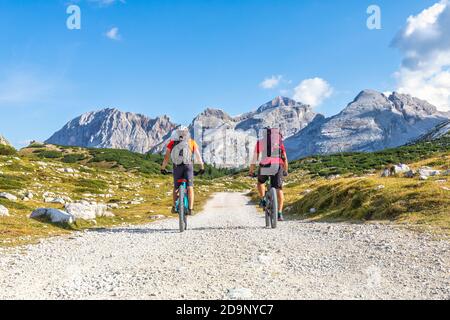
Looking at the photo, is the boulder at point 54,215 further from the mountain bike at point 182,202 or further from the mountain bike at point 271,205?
the mountain bike at point 271,205

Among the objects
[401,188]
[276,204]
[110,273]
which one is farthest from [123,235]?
[401,188]

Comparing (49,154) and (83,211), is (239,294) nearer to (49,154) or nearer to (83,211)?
(83,211)

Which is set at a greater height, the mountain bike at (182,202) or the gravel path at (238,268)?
the mountain bike at (182,202)

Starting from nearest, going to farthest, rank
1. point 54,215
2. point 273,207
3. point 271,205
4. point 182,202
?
point 182,202 → point 273,207 → point 271,205 → point 54,215

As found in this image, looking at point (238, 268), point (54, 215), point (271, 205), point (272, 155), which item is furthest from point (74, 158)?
point (238, 268)

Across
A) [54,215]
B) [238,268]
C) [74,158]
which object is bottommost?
[238,268]

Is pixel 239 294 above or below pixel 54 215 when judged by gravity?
below

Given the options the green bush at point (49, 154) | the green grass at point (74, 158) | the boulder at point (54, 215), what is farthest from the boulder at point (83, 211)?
the green bush at point (49, 154)

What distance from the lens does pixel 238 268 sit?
8219mm

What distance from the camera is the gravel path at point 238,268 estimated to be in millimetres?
6434

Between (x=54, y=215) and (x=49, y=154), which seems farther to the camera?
(x=49, y=154)

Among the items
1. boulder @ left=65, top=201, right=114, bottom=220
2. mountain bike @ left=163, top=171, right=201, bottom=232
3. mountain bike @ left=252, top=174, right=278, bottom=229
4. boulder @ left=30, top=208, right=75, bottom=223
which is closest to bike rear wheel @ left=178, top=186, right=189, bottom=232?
mountain bike @ left=163, top=171, right=201, bottom=232
